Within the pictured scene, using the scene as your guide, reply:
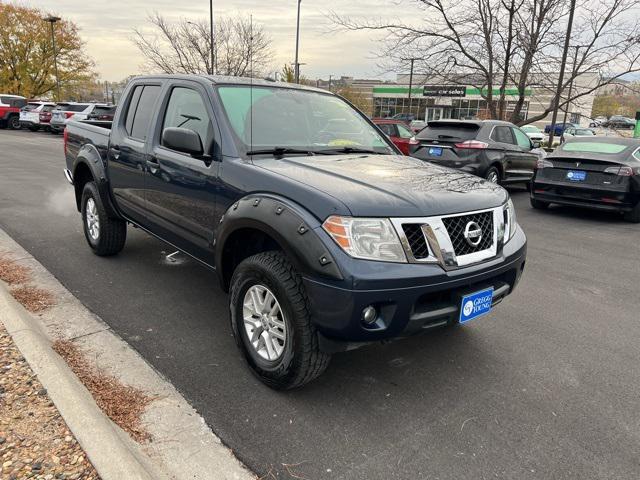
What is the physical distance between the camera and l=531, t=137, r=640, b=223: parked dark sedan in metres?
8.08

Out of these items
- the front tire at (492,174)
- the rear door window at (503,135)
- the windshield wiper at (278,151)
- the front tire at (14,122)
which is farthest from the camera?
the front tire at (14,122)

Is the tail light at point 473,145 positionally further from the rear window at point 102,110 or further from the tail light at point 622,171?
the rear window at point 102,110

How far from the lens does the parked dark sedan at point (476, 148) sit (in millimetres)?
9453

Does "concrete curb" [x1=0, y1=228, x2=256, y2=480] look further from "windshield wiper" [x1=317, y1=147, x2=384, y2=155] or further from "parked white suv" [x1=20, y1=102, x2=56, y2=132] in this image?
"parked white suv" [x1=20, y1=102, x2=56, y2=132]

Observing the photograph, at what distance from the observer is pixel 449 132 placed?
992cm

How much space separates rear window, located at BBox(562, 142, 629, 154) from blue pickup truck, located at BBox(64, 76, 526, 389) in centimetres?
613

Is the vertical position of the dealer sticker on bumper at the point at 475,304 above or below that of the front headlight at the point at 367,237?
below

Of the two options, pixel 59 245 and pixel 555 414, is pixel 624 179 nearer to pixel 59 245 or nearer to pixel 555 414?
pixel 555 414

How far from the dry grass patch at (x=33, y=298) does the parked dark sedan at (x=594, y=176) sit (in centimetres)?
790

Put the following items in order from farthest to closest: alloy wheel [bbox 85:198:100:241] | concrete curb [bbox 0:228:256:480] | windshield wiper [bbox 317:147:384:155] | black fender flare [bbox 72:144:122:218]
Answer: alloy wheel [bbox 85:198:100:241], black fender flare [bbox 72:144:122:218], windshield wiper [bbox 317:147:384:155], concrete curb [bbox 0:228:256:480]

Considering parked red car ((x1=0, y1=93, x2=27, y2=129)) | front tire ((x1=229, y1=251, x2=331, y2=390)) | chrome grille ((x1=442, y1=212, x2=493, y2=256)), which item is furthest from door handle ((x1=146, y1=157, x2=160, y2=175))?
parked red car ((x1=0, y1=93, x2=27, y2=129))

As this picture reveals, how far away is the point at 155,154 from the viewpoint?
4008 mm

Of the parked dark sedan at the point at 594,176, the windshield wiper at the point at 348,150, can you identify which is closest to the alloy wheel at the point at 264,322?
the windshield wiper at the point at 348,150

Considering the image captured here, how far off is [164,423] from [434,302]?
155cm
